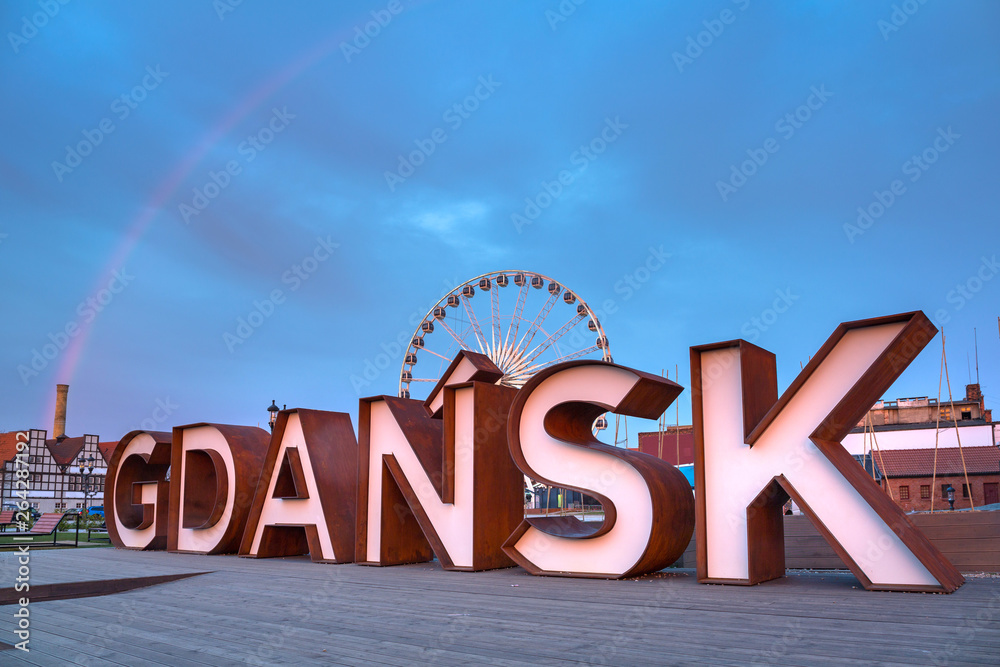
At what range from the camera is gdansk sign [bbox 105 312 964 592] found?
28.7 feet

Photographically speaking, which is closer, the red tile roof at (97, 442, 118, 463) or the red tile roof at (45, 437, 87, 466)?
the red tile roof at (45, 437, 87, 466)

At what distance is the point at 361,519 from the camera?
516 inches

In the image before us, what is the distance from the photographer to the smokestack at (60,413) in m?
79.5

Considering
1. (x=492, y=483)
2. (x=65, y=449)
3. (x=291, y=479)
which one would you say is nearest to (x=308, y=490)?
(x=291, y=479)

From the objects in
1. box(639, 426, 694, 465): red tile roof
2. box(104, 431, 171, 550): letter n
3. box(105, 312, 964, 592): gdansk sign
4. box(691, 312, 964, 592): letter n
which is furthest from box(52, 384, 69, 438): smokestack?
box(691, 312, 964, 592): letter n

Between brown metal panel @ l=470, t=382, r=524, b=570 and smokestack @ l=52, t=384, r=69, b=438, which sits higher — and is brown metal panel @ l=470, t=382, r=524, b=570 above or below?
below


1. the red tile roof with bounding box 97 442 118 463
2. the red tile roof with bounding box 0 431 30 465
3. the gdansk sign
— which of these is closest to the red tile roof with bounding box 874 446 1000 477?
the gdansk sign

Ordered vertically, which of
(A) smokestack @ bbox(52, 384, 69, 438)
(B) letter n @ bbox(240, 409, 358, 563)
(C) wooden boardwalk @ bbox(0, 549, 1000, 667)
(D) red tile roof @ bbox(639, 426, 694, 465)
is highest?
(A) smokestack @ bbox(52, 384, 69, 438)

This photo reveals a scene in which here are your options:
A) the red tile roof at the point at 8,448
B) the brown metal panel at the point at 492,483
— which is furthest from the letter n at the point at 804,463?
the red tile roof at the point at 8,448

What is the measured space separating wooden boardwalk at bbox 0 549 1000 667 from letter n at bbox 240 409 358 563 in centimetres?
301

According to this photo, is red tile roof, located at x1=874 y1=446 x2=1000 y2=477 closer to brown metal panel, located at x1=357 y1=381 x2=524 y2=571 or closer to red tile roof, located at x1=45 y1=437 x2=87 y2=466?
brown metal panel, located at x1=357 y1=381 x2=524 y2=571

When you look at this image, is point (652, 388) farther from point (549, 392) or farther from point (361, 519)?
point (361, 519)

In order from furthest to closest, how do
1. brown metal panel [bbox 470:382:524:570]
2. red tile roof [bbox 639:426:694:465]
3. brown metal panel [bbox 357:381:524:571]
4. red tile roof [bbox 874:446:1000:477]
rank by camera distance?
1. red tile roof [bbox 639:426:694:465]
2. red tile roof [bbox 874:446:1000:477]
3. brown metal panel [bbox 357:381:524:571]
4. brown metal panel [bbox 470:382:524:570]

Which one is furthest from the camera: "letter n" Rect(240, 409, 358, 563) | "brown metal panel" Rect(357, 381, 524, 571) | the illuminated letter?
"letter n" Rect(240, 409, 358, 563)
